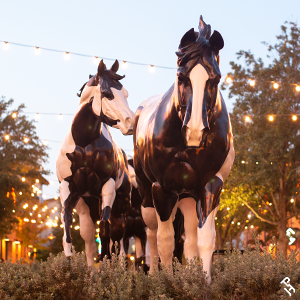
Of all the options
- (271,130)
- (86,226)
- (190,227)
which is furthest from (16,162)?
(190,227)

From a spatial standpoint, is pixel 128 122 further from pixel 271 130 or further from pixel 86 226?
pixel 271 130

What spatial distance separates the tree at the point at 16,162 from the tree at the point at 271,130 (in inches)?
421

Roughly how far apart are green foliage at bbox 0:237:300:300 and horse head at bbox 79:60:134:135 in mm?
2184

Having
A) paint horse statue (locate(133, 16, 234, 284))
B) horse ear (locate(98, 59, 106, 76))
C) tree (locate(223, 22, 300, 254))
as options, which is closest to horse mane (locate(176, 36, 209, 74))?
paint horse statue (locate(133, 16, 234, 284))

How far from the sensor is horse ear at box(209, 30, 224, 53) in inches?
161

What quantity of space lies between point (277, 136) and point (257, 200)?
385cm

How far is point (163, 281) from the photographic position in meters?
3.95

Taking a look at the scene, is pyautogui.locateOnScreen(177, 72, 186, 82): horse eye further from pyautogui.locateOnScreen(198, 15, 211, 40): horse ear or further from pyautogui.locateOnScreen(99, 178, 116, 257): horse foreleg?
pyautogui.locateOnScreen(99, 178, 116, 257): horse foreleg

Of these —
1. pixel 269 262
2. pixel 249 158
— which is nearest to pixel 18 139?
pixel 249 158

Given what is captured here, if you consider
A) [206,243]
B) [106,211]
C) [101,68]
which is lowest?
[206,243]

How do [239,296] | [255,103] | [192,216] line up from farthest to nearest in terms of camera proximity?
A: [255,103] < [192,216] < [239,296]

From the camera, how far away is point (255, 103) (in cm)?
2123

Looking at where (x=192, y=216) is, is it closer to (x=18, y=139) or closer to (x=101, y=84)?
(x=101, y=84)

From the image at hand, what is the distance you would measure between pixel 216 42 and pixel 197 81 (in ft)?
1.52
